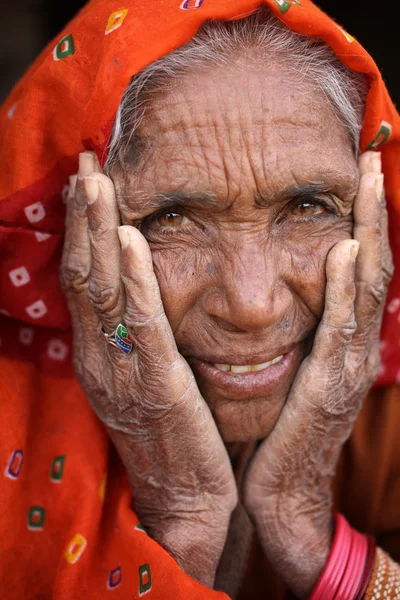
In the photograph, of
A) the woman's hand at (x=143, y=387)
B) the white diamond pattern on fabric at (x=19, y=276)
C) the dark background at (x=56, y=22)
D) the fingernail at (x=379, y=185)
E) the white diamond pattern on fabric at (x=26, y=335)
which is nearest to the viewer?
the woman's hand at (x=143, y=387)

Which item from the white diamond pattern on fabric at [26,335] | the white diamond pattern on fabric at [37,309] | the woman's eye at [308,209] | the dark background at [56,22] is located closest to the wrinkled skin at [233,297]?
the woman's eye at [308,209]

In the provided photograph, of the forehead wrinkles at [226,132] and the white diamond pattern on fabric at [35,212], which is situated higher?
the forehead wrinkles at [226,132]

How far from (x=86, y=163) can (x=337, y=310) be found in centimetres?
84

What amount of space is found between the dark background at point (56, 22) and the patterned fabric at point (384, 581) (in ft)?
11.2

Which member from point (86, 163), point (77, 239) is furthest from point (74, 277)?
point (86, 163)

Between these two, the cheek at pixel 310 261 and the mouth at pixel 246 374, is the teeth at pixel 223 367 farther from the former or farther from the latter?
the cheek at pixel 310 261

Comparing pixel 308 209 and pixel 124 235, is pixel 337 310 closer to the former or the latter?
pixel 308 209

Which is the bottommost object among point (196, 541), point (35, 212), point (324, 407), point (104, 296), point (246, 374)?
point (196, 541)

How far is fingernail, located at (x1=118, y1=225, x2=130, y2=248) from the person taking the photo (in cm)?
180

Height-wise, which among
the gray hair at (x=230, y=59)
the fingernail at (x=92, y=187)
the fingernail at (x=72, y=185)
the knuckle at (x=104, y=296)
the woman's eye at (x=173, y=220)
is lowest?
the knuckle at (x=104, y=296)

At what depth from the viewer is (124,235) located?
180cm

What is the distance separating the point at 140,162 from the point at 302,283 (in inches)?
22.5

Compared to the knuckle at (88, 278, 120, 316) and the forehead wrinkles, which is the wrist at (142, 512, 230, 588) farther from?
the forehead wrinkles

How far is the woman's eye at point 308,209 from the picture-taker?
1.90 metres
